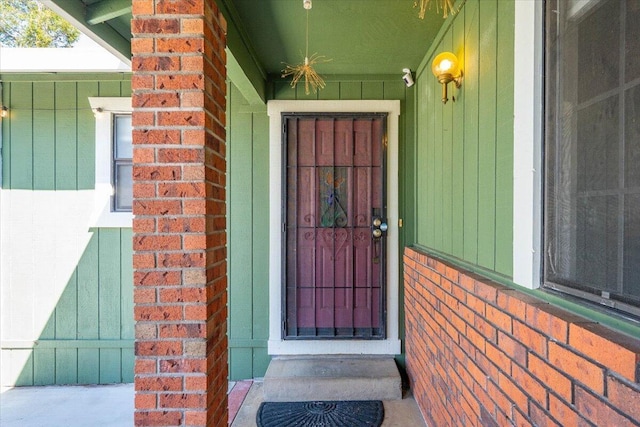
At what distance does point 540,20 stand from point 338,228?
206cm

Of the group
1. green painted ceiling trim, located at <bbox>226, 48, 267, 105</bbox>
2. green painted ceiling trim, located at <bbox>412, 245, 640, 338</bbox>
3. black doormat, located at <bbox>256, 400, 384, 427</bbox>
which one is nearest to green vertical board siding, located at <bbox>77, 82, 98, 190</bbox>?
green painted ceiling trim, located at <bbox>226, 48, 267, 105</bbox>

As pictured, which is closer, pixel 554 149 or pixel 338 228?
pixel 554 149

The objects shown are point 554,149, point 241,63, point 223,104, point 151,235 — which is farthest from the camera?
point 241,63

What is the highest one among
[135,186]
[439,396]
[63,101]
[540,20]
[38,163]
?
[63,101]

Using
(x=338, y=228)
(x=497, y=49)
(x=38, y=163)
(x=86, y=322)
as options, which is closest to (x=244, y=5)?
(x=497, y=49)

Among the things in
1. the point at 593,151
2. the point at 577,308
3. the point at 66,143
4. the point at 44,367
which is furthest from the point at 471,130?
the point at 44,367

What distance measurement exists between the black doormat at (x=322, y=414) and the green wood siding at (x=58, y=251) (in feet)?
4.85

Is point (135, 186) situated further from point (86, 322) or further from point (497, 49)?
point (86, 322)

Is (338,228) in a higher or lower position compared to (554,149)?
lower

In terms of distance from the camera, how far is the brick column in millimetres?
1395

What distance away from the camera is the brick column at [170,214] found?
1.39 meters

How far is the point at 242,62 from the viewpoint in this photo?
2.31 m

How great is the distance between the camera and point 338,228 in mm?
2939

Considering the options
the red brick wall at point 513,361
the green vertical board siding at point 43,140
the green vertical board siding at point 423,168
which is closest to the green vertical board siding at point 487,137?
the red brick wall at point 513,361
